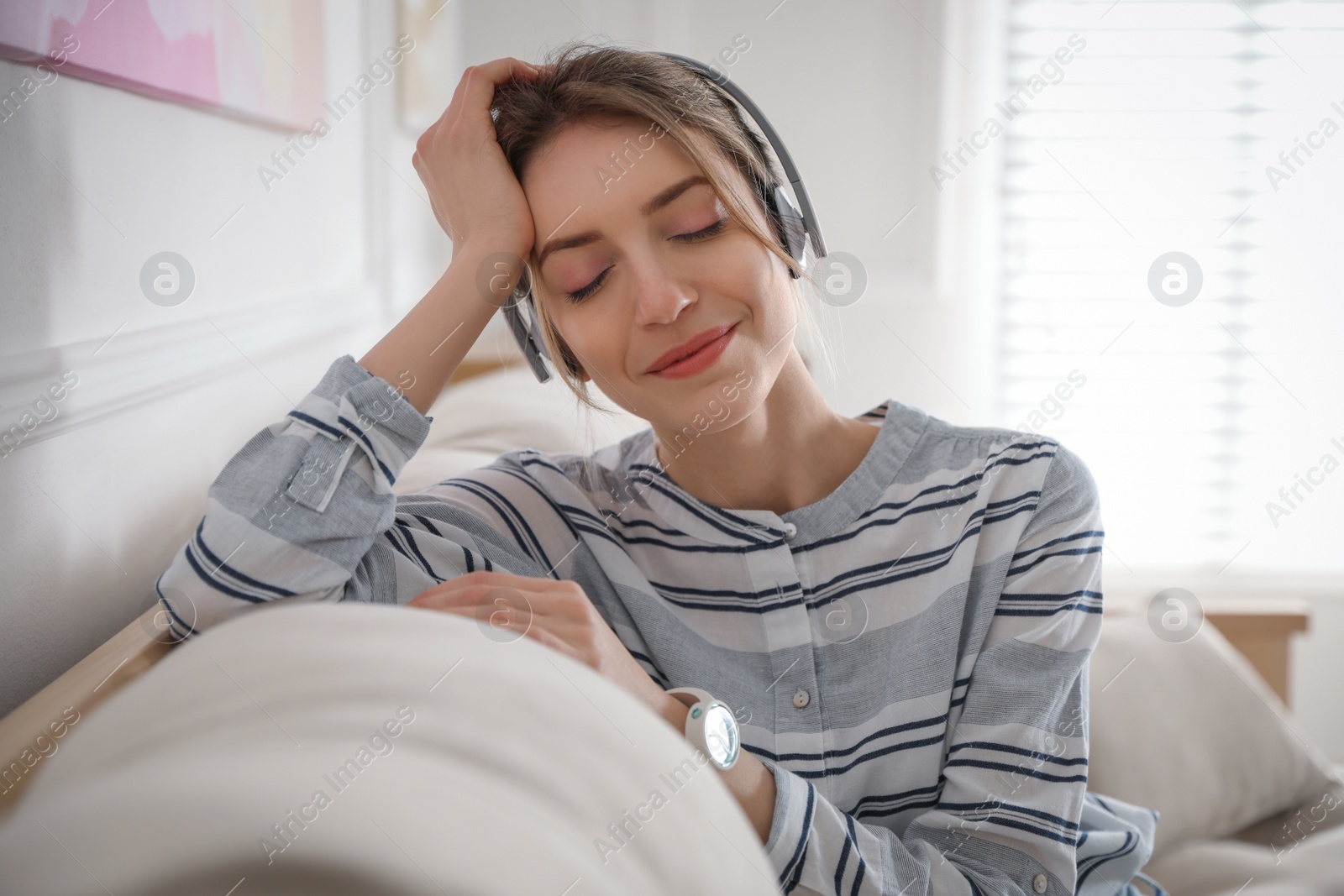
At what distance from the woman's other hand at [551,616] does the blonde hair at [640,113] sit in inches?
15.9

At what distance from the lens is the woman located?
0.85 metres

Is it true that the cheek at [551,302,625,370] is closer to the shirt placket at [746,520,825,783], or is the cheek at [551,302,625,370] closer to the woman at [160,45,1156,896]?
the woman at [160,45,1156,896]

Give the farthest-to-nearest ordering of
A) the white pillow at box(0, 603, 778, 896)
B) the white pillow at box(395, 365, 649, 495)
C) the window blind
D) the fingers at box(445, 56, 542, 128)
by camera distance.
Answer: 1. the window blind
2. the white pillow at box(395, 365, 649, 495)
3. the fingers at box(445, 56, 542, 128)
4. the white pillow at box(0, 603, 778, 896)

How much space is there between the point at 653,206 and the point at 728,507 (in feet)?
1.11

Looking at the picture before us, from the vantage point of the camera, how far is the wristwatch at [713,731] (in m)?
0.72

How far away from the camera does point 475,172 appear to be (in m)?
1.01

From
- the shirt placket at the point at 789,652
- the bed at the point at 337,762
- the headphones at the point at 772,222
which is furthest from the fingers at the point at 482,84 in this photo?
the bed at the point at 337,762

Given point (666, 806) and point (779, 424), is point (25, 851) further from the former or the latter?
point (779, 424)

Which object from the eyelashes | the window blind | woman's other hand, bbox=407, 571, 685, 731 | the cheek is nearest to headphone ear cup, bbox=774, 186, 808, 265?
the eyelashes

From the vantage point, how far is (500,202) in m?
0.98

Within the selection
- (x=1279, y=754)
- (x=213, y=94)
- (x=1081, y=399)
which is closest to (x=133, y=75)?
(x=213, y=94)

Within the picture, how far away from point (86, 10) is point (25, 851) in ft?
2.54

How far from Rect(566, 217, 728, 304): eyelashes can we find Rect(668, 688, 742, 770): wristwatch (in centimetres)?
42

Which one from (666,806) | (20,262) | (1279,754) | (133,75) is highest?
(133,75)
